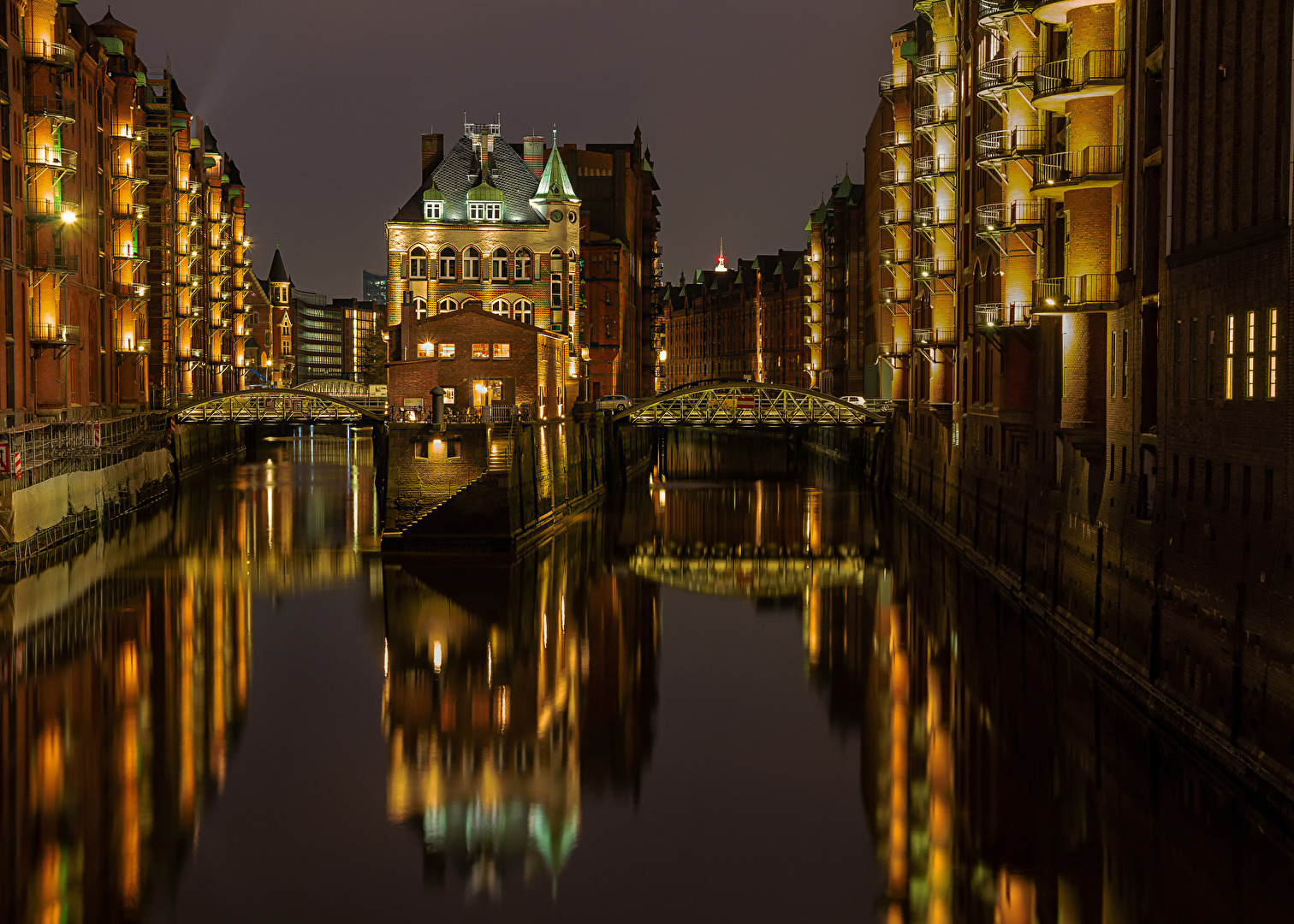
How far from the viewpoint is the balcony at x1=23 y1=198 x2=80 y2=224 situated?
4803 cm

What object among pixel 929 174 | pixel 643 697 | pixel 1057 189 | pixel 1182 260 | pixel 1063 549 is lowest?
pixel 643 697

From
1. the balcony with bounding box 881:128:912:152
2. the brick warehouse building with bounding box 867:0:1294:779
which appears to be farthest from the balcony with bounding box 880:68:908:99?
the brick warehouse building with bounding box 867:0:1294:779

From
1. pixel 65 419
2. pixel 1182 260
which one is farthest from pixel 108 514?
pixel 1182 260

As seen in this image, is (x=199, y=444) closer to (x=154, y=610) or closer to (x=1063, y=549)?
(x=154, y=610)

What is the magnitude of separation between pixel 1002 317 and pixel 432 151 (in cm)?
5311

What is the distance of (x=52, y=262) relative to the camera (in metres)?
50.7

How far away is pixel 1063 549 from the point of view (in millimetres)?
31938

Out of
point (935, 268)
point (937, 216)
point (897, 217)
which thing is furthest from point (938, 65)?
point (897, 217)

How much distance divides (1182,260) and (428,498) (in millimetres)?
27608

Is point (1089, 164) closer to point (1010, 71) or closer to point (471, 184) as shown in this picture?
point (1010, 71)

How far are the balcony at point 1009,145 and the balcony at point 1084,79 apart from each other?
3152 mm

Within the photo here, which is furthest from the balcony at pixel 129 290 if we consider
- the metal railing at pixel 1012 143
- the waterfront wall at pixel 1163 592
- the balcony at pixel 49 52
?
the waterfront wall at pixel 1163 592

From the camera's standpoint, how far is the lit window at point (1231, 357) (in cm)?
2195

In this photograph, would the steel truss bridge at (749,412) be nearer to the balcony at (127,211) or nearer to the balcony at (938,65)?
the balcony at (938,65)
